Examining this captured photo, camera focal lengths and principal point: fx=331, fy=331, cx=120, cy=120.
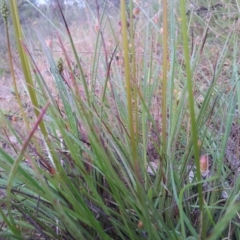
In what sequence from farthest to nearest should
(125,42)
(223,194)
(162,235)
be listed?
(223,194) < (162,235) < (125,42)

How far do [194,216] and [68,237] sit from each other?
0.20m

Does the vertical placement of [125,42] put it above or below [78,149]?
above

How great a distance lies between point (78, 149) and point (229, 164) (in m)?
0.30

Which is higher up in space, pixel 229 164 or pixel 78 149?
pixel 78 149

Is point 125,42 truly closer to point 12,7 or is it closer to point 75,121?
point 12,7

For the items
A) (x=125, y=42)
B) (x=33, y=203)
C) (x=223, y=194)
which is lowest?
(x=223, y=194)

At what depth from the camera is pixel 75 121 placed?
2.13 feet

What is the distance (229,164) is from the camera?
0.65m

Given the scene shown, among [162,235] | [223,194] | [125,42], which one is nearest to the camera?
[125,42]

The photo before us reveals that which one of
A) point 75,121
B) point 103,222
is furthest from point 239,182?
point 75,121

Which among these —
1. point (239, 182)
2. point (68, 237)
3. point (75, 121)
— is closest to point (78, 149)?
point (75, 121)

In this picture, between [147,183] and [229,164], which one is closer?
[147,183]

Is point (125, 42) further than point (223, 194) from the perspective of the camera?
No

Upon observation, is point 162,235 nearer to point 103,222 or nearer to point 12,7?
point 103,222
